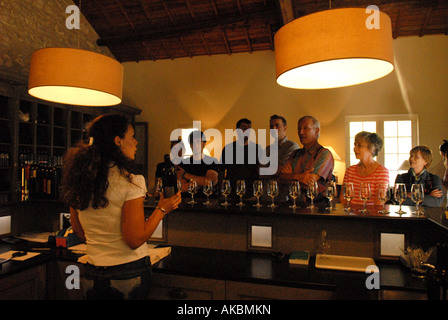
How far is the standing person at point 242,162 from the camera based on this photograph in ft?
10.1

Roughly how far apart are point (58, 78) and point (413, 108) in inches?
239

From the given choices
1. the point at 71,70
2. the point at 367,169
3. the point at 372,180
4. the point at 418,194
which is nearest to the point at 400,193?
the point at 418,194

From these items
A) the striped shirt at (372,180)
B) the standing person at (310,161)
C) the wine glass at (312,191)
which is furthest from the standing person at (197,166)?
the striped shirt at (372,180)

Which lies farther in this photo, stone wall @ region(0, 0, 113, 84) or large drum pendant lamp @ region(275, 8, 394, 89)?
stone wall @ region(0, 0, 113, 84)

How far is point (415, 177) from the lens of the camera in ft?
12.4

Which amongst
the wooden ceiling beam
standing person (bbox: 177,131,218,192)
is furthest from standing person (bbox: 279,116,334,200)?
the wooden ceiling beam

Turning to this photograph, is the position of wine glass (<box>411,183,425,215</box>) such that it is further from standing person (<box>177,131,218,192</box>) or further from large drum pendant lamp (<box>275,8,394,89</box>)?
standing person (<box>177,131,218,192</box>)

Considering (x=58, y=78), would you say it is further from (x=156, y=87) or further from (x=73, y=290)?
(x=156, y=87)

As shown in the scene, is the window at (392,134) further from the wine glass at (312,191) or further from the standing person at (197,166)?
the wine glass at (312,191)

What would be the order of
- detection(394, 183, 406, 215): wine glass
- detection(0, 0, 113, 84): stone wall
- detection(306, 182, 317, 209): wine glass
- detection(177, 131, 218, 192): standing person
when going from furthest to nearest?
detection(0, 0, 113, 84): stone wall
detection(177, 131, 218, 192): standing person
detection(306, 182, 317, 209): wine glass
detection(394, 183, 406, 215): wine glass

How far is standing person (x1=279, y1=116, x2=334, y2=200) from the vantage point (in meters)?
2.45

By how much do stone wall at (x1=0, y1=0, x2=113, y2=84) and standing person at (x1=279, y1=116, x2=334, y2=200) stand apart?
10.3 ft

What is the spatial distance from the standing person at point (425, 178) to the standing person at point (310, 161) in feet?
5.97

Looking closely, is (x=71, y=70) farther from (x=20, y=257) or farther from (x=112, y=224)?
(x=20, y=257)
